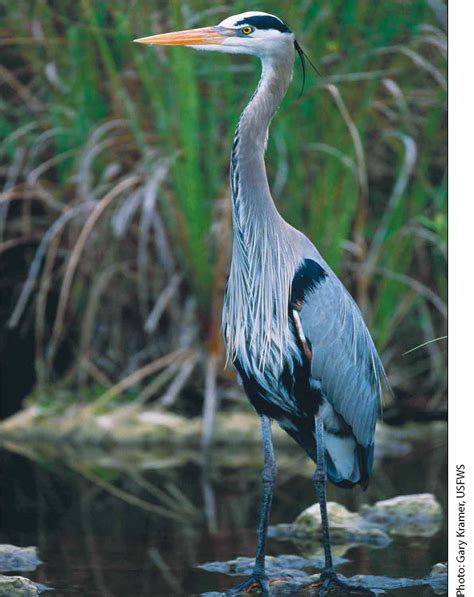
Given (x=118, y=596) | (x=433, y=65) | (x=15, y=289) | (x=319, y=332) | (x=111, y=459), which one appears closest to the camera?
(x=118, y=596)

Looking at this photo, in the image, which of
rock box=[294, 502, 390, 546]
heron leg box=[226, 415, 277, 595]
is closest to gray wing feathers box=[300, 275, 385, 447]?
heron leg box=[226, 415, 277, 595]

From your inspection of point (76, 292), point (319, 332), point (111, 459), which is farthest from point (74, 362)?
point (319, 332)

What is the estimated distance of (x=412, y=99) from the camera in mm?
6352

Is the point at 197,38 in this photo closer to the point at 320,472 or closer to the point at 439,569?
the point at 320,472

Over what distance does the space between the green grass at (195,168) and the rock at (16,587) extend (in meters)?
2.54

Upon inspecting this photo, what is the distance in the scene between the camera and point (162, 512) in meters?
4.79

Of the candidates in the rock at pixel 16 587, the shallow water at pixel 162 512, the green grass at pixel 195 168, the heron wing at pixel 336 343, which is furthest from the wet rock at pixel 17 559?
the green grass at pixel 195 168

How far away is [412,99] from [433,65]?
0.20 meters

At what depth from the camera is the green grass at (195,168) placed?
238 inches

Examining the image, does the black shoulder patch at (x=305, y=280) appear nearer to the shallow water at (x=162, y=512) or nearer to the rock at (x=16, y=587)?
the shallow water at (x=162, y=512)

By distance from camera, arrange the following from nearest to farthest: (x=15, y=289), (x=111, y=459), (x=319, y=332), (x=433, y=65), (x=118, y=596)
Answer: (x=118, y=596)
(x=319, y=332)
(x=111, y=459)
(x=433, y=65)
(x=15, y=289)

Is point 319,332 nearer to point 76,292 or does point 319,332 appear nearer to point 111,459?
point 111,459

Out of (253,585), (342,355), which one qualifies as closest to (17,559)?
(253,585)

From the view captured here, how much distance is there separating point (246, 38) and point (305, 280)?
80 cm
